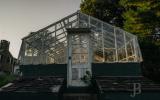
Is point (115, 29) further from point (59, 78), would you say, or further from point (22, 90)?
point (22, 90)

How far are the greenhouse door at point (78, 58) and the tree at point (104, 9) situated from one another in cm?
1410

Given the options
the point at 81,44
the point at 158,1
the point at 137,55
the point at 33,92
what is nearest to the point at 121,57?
the point at 137,55

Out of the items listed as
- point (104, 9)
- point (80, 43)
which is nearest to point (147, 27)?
point (104, 9)

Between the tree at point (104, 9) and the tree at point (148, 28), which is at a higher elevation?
the tree at point (104, 9)

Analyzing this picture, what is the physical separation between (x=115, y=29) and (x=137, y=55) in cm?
215

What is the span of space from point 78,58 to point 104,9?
52.1ft

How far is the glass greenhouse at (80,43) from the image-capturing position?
16.2 meters

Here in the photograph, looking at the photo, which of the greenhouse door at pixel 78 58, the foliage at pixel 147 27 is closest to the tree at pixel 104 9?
the foliage at pixel 147 27

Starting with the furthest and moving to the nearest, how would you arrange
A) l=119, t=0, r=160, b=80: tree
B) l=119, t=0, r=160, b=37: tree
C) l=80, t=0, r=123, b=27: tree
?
l=80, t=0, r=123, b=27: tree < l=119, t=0, r=160, b=37: tree < l=119, t=0, r=160, b=80: tree

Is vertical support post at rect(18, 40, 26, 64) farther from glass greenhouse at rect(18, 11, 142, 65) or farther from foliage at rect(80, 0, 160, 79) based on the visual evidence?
foliage at rect(80, 0, 160, 79)

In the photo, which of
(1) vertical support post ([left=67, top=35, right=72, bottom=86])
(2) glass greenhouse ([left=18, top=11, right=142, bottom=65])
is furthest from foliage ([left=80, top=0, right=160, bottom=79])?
(1) vertical support post ([left=67, top=35, right=72, bottom=86])

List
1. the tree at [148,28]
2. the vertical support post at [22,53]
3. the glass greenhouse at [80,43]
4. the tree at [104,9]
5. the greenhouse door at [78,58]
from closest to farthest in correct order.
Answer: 1. the greenhouse door at [78,58]
2. the glass greenhouse at [80,43]
3. the vertical support post at [22,53]
4. the tree at [148,28]
5. the tree at [104,9]

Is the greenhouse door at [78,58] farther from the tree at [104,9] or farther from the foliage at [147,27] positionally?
the tree at [104,9]

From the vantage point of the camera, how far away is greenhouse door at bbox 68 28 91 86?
51.7 feet
